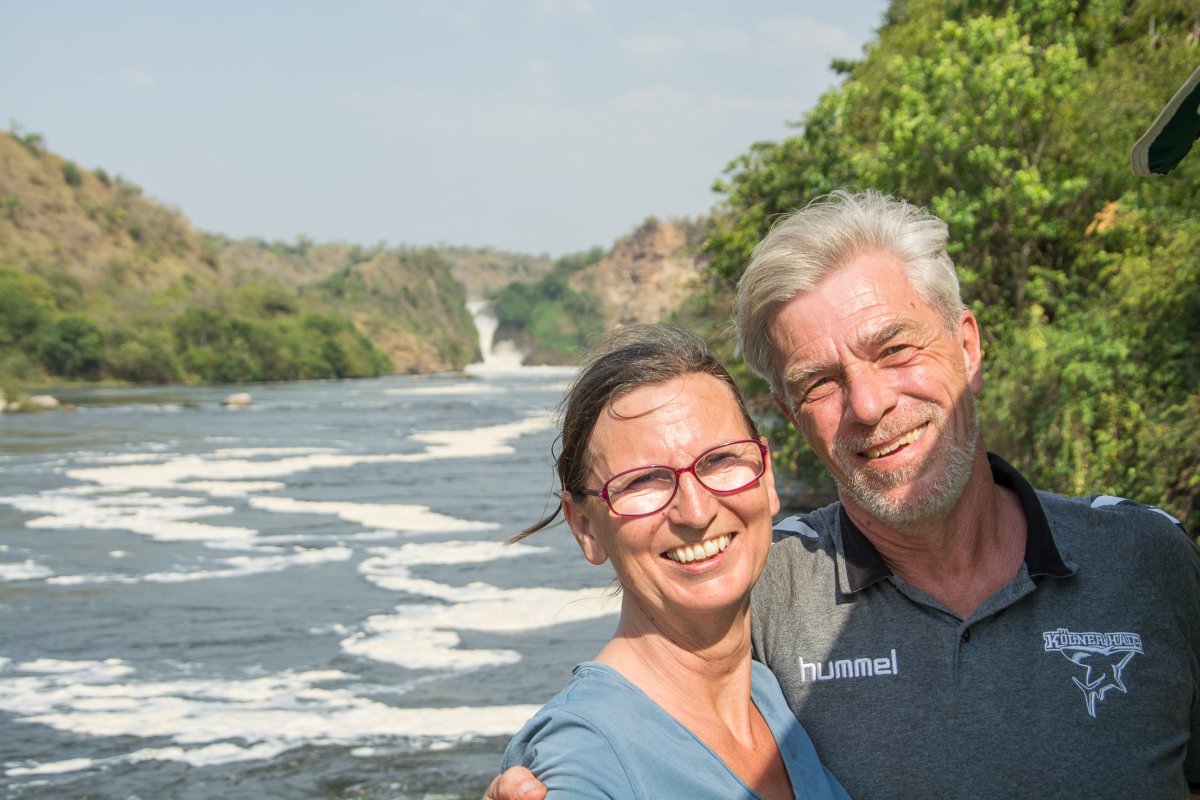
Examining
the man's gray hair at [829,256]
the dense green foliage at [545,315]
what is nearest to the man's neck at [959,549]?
the man's gray hair at [829,256]

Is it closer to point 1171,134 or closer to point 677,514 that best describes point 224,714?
point 677,514

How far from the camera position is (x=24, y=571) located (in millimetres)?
16312

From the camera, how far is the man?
222 centimetres

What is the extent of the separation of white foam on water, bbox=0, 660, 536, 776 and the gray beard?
7526 millimetres

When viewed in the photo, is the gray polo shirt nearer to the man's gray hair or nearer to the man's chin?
the man's chin

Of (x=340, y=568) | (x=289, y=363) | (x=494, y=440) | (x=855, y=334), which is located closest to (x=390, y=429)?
(x=494, y=440)

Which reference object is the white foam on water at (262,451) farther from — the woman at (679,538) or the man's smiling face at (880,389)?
the woman at (679,538)

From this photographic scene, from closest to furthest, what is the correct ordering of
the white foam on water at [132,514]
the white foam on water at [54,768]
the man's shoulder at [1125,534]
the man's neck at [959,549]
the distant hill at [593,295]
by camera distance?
the man's shoulder at [1125,534] < the man's neck at [959,549] < the white foam on water at [54,768] < the white foam on water at [132,514] < the distant hill at [593,295]

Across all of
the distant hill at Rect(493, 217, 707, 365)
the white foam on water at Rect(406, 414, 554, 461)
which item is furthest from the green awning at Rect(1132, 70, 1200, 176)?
the distant hill at Rect(493, 217, 707, 365)

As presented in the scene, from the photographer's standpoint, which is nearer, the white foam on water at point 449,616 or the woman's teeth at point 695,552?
the woman's teeth at point 695,552

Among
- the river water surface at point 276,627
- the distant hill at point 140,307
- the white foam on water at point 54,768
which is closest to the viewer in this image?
the white foam on water at point 54,768

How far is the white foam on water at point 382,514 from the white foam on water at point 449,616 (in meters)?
2.98

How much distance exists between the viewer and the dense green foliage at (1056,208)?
1194cm

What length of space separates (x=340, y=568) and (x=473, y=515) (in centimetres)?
527
